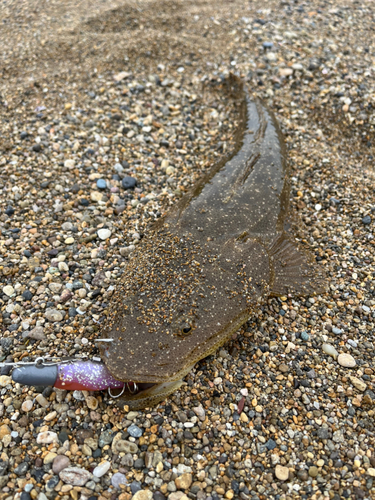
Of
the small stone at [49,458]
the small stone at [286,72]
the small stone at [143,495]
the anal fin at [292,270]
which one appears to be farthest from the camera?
the small stone at [286,72]

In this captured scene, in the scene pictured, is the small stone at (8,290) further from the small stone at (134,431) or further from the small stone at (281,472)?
the small stone at (281,472)

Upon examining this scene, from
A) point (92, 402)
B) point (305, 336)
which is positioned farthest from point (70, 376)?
point (305, 336)

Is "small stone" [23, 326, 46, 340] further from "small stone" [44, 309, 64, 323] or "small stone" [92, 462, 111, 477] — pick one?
"small stone" [92, 462, 111, 477]

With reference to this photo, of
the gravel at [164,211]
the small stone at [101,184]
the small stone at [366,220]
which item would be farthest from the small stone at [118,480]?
the small stone at [366,220]

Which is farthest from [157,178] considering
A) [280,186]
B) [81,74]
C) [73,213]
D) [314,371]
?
[314,371]

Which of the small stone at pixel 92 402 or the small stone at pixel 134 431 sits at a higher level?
the small stone at pixel 92 402

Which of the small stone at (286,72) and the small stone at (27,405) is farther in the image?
the small stone at (286,72)

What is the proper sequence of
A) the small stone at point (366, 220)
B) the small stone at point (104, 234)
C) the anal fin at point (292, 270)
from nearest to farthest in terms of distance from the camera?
1. the anal fin at point (292, 270)
2. the small stone at point (104, 234)
3. the small stone at point (366, 220)
